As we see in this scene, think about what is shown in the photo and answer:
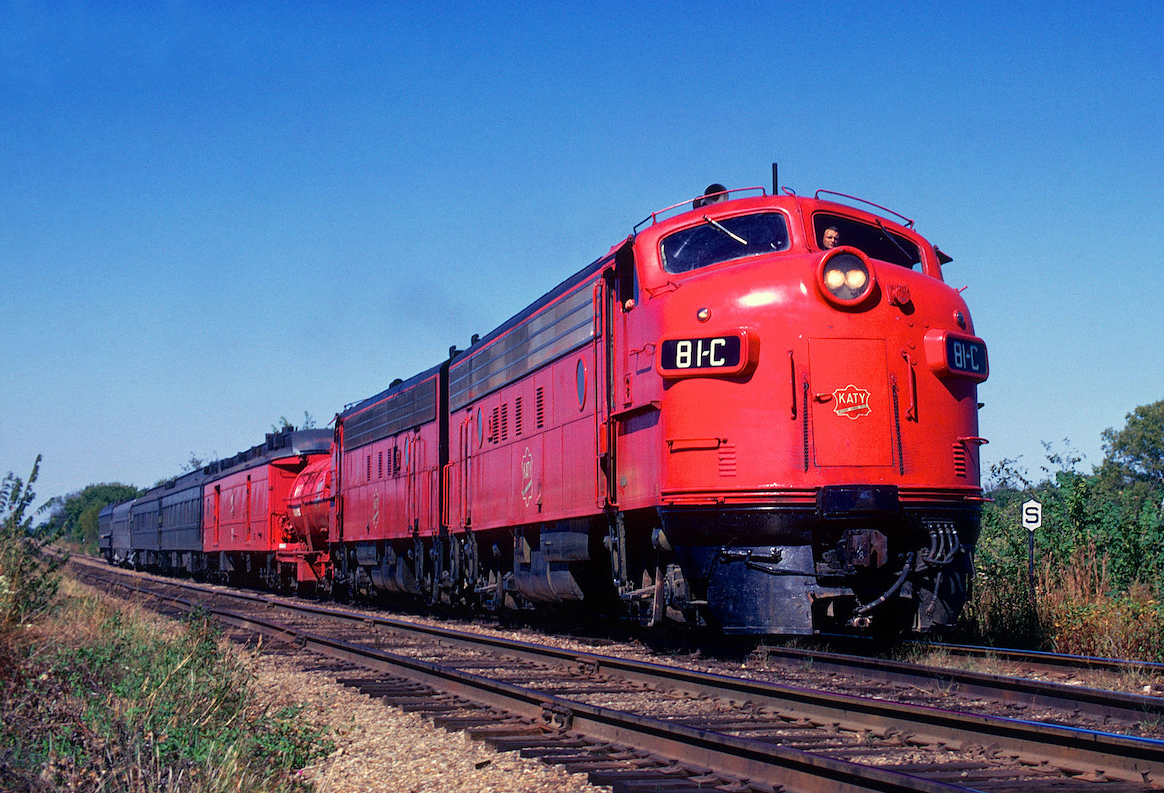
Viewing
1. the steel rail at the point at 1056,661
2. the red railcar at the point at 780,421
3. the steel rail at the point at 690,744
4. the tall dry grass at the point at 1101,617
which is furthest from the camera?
the tall dry grass at the point at 1101,617

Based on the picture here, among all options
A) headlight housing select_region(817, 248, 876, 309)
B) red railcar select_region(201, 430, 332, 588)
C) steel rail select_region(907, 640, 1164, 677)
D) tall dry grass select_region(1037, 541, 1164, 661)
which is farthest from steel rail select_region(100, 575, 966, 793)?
red railcar select_region(201, 430, 332, 588)

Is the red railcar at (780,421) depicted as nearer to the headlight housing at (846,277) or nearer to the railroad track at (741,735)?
the headlight housing at (846,277)

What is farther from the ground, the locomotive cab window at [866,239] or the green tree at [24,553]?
the locomotive cab window at [866,239]

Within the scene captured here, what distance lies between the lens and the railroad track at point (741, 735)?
5.25 metres

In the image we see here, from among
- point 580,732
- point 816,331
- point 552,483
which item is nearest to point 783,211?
point 816,331

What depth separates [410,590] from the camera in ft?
62.6

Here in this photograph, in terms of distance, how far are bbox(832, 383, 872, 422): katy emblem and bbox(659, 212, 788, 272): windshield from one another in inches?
61.1

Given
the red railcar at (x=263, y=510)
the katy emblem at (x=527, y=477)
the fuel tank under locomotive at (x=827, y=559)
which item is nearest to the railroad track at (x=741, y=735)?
the fuel tank under locomotive at (x=827, y=559)

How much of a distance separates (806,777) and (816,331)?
15.3ft

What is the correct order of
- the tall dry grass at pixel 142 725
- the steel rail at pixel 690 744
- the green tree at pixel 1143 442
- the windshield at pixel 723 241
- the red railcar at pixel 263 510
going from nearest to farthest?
the steel rail at pixel 690 744 → the tall dry grass at pixel 142 725 → the windshield at pixel 723 241 → the red railcar at pixel 263 510 → the green tree at pixel 1143 442

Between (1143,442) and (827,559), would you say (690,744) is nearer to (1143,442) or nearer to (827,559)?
(827,559)

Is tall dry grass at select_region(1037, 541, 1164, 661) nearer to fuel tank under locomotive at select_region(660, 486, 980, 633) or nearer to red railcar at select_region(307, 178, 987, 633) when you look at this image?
red railcar at select_region(307, 178, 987, 633)

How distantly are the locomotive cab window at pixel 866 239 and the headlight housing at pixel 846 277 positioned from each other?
1.92ft

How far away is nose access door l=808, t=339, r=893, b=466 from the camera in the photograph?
8.93 metres
